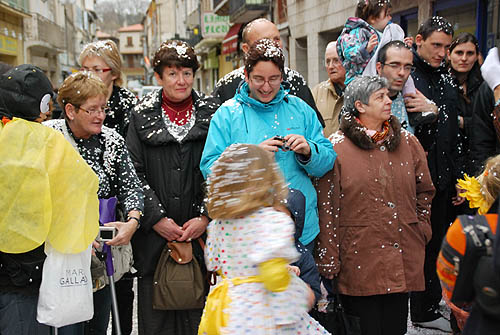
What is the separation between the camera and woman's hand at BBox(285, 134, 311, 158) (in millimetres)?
2990

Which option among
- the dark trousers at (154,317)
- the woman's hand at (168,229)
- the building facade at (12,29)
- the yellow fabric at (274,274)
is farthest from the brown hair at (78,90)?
the building facade at (12,29)

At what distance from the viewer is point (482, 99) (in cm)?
393

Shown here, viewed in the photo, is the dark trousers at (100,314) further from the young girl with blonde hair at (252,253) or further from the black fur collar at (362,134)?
the black fur collar at (362,134)

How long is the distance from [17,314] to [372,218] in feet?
6.63

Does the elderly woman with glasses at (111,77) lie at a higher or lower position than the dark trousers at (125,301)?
higher

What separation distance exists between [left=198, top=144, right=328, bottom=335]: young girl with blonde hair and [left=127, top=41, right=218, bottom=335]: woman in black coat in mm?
1122

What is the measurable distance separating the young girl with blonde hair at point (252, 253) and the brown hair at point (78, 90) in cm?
128

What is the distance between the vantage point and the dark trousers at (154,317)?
354cm

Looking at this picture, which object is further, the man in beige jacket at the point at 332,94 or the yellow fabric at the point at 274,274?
the man in beige jacket at the point at 332,94

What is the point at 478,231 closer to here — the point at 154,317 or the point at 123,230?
the point at 123,230

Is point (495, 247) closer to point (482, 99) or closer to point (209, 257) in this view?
point (209, 257)

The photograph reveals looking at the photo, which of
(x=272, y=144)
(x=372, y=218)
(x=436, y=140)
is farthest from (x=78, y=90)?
(x=436, y=140)

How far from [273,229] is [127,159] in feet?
4.93

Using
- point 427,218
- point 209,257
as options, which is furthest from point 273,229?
point 427,218
